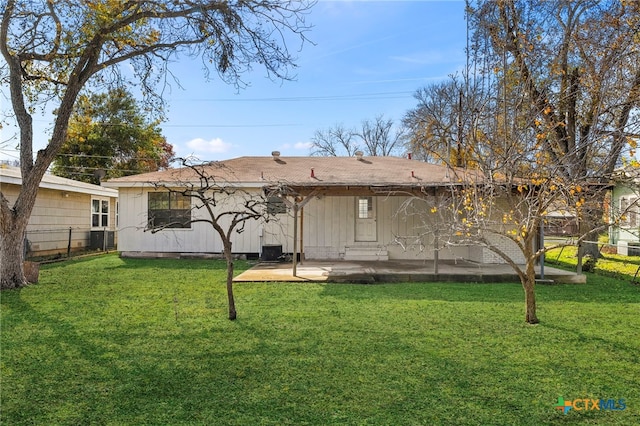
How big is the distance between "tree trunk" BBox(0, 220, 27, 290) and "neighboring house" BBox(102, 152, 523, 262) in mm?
4231

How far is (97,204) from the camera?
1731 centimetres

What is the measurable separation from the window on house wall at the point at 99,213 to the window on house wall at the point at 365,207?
11030 mm

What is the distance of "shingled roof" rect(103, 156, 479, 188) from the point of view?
41.9 feet

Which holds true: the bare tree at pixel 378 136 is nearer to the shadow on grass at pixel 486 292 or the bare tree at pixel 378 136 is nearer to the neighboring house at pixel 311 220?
the neighboring house at pixel 311 220

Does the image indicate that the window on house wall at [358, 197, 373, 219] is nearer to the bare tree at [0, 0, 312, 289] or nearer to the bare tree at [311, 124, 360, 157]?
the bare tree at [0, 0, 312, 289]

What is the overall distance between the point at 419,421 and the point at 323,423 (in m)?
0.69

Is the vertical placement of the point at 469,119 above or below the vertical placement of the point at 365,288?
above

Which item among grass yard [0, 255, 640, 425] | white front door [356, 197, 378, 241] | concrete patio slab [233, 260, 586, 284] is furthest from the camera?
white front door [356, 197, 378, 241]

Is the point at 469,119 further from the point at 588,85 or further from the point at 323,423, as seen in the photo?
the point at 323,423

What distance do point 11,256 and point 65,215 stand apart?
770 centimetres

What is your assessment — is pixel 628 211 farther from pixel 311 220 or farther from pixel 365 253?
pixel 311 220

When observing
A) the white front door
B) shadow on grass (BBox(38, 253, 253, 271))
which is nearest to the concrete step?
the white front door

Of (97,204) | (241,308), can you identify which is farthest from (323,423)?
(97,204)

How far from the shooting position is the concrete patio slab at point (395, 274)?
30.2ft
